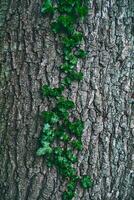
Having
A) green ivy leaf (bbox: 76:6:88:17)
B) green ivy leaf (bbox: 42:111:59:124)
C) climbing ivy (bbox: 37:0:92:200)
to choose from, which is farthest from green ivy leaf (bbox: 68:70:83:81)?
green ivy leaf (bbox: 76:6:88:17)

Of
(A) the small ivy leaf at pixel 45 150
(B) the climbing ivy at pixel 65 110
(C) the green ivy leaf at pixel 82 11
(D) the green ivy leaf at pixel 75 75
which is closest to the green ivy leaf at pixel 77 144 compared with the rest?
(B) the climbing ivy at pixel 65 110

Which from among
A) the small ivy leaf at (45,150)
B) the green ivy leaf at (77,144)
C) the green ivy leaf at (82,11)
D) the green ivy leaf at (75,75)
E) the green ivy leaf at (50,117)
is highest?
Answer: the green ivy leaf at (82,11)

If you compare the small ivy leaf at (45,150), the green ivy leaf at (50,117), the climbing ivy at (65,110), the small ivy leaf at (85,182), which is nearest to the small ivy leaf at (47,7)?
the climbing ivy at (65,110)

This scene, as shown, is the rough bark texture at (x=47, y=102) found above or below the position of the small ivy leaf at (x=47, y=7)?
below

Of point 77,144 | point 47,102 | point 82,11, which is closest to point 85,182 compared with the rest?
point 77,144

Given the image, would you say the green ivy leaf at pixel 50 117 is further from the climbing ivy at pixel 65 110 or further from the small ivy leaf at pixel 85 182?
the small ivy leaf at pixel 85 182

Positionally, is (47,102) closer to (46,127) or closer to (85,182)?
(46,127)

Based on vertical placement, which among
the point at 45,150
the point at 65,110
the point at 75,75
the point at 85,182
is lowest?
the point at 85,182

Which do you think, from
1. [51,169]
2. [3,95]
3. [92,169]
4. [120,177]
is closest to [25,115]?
[3,95]
